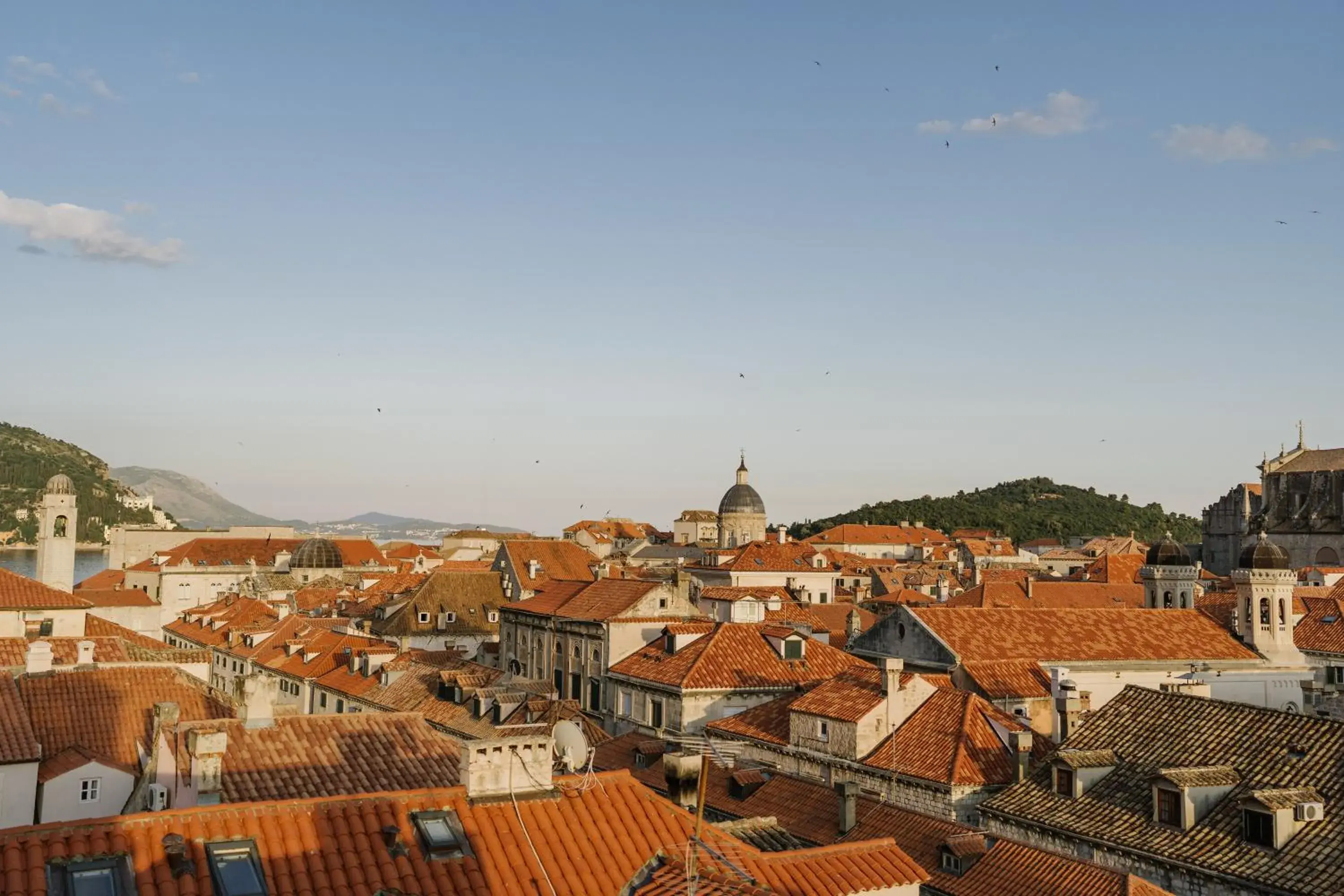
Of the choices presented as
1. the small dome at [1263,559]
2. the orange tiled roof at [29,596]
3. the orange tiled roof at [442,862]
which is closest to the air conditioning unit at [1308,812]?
the orange tiled roof at [442,862]

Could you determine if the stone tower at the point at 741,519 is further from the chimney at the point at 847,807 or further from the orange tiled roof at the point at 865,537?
the chimney at the point at 847,807

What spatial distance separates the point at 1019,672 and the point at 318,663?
36600mm

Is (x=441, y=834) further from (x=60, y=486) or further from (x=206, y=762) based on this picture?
(x=60, y=486)

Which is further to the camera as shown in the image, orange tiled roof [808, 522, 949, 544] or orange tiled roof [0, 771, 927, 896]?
orange tiled roof [808, 522, 949, 544]

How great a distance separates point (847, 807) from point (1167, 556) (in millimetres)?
48353

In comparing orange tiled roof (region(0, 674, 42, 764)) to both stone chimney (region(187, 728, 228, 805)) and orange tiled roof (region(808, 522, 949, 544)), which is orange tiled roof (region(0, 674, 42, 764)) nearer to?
stone chimney (region(187, 728, 228, 805))

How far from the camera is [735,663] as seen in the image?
4500 cm

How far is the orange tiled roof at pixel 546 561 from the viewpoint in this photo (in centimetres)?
8169

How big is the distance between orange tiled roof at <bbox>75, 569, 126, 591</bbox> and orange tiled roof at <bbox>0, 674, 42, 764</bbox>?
97.7 meters

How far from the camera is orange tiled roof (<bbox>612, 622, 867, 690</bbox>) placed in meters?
43.9

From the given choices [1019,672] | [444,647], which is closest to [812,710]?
[1019,672]

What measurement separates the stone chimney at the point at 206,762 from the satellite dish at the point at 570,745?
700 cm

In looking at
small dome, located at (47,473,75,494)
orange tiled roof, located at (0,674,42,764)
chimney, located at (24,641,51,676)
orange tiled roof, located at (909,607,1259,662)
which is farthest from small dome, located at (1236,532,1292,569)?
small dome, located at (47,473,75,494)

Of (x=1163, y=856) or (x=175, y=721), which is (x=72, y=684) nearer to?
(x=175, y=721)
